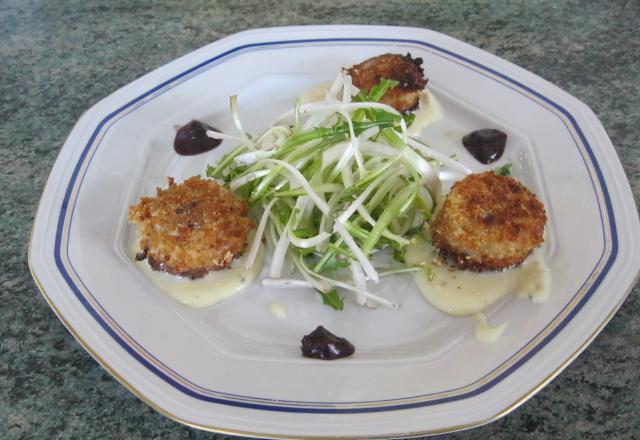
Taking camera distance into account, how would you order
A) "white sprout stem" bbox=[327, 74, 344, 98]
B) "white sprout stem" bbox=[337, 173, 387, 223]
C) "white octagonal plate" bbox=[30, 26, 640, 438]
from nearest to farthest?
"white octagonal plate" bbox=[30, 26, 640, 438] → "white sprout stem" bbox=[337, 173, 387, 223] → "white sprout stem" bbox=[327, 74, 344, 98]

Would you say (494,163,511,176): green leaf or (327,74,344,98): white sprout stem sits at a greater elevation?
(327,74,344,98): white sprout stem

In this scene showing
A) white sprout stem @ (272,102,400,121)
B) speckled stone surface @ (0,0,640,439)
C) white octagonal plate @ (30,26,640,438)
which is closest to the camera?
white octagonal plate @ (30,26,640,438)

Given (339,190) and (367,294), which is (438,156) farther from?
(367,294)

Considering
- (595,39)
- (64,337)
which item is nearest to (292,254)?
(64,337)

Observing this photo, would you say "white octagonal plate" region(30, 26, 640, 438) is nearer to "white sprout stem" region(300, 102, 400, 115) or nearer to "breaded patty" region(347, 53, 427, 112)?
"breaded patty" region(347, 53, 427, 112)

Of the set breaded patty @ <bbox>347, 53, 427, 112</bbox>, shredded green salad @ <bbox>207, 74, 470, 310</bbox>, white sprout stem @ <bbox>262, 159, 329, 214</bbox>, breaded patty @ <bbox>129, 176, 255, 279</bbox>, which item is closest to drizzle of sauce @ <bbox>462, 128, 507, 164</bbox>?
shredded green salad @ <bbox>207, 74, 470, 310</bbox>

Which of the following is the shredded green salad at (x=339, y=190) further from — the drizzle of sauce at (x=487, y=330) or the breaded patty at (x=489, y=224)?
the drizzle of sauce at (x=487, y=330)

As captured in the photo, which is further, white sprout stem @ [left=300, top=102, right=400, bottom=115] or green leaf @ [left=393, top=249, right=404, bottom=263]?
white sprout stem @ [left=300, top=102, right=400, bottom=115]

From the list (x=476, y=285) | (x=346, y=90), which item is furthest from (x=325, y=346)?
(x=346, y=90)
